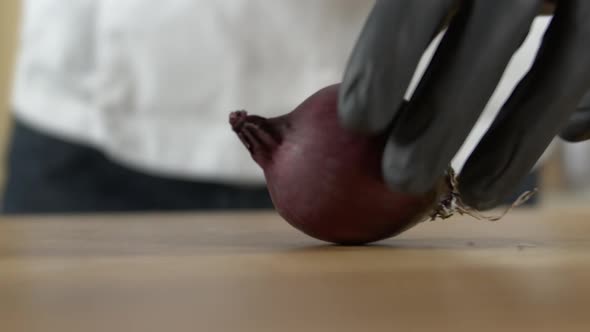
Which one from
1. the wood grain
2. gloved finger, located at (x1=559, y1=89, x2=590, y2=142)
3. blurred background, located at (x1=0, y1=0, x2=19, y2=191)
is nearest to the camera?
the wood grain

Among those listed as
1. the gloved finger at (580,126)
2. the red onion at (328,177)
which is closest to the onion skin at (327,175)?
the red onion at (328,177)

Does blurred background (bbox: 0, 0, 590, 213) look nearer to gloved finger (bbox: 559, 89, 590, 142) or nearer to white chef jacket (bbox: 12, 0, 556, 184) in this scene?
white chef jacket (bbox: 12, 0, 556, 184)

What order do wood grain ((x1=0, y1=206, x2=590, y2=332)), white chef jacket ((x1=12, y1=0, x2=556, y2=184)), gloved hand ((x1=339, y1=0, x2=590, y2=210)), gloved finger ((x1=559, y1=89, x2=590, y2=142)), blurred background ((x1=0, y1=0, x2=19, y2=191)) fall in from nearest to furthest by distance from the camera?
1. wood grain ((x1=0, y1=206, x2=590, y2=332))
2. gloved hand ((x1=339, y1=0, x2=590, y2=210))
3. gloved finger ((x1=559, y1=89, x2=590, y2=142))
4. white chef jacket ((x1=12, y1=0, x2=556, y2=184))
5. blurred background ((x1=0, y1=0, x2=19, y2=191))

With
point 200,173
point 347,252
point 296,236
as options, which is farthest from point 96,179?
point 347,252

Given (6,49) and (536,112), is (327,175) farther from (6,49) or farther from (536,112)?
(6,49)

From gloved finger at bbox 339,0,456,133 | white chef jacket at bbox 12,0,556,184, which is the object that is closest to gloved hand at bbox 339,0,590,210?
gloved finger at bbox 339,0,456,133

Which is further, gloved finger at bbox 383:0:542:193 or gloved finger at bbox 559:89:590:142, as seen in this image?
gloved finger at bbox 559:89:590:142

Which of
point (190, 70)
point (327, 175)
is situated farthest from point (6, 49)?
point (327, 175)
